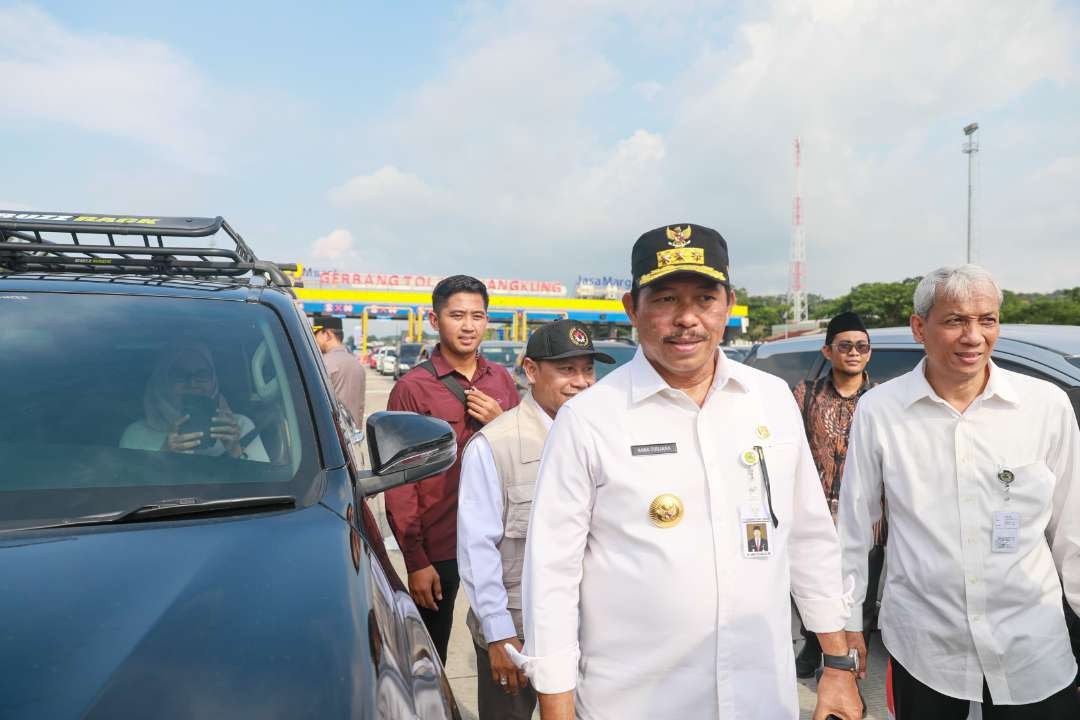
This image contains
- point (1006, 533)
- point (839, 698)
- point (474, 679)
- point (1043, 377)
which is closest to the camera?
point (839, 698)

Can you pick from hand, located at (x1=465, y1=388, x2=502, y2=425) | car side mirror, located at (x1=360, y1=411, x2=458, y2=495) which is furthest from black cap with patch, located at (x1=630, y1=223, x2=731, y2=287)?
hand, located at (x1=465, y1=388, x2=502, y2=425)

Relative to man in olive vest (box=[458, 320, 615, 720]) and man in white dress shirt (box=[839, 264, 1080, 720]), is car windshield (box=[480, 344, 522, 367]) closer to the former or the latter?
man in olive vest (box=[458, 320, 615, 720])

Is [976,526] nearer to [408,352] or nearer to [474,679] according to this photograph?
[474,679]

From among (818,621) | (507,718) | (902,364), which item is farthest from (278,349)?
(902,364)

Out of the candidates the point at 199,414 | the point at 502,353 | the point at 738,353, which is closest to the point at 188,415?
the point at 199,414

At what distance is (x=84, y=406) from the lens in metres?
1.83

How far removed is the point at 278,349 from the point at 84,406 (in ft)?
1.61

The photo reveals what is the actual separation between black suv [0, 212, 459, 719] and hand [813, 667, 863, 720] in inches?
35.8

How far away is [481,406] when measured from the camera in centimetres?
308

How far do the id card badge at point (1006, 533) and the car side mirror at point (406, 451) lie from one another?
5.15ft

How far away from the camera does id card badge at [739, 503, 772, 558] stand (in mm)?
1673

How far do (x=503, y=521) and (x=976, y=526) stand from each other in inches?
55.1

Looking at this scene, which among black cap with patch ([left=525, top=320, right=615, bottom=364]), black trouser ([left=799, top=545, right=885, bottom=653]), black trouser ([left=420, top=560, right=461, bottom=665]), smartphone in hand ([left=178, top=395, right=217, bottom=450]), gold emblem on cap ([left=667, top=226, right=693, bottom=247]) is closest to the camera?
gold emblem on cap ([left=667, top=226, right=693, bottom=247])

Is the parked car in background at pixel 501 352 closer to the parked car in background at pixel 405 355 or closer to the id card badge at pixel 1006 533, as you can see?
the parked car in background at pixel 405 355
